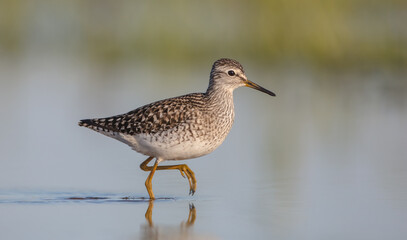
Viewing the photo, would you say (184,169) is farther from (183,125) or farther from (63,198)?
(63,198)

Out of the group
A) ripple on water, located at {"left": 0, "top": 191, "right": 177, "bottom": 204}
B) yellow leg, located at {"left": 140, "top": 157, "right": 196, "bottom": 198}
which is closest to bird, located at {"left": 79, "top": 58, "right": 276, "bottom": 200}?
yellow leg, located at {"left": 140, "top": 157, "right": 196, "bottom": 198}

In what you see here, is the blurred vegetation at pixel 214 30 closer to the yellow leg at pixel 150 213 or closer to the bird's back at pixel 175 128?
the bird's back at pixel 175 128

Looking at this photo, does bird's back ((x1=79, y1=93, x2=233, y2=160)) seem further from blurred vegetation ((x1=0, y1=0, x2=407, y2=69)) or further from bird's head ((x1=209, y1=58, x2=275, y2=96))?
blurred vegetation ((x1=0, y1=0, x2=407, y2=69))

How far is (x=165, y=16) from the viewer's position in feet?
69.4

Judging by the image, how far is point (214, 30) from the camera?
21469 millimetres

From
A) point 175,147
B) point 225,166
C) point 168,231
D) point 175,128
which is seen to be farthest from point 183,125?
point 168,231

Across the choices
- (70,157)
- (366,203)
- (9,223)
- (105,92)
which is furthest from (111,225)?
(105,92)

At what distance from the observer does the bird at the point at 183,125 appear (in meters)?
9.96

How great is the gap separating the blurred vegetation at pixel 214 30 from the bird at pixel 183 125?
9.08 m

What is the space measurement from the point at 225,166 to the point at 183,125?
1.21 m

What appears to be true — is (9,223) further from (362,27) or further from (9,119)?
(362,27)

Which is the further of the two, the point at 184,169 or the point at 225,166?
the point at 225,166

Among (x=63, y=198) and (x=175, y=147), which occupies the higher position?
(x=175, y=147)

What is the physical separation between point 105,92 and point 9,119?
8.99 ft
